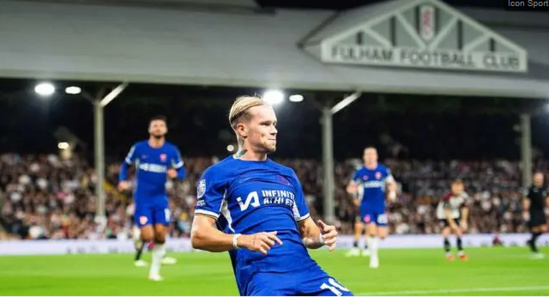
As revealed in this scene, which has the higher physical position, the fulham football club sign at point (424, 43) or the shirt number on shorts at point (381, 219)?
the fulham football club sign at point (424, 43)

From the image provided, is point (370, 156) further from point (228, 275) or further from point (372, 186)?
point (228, 275)

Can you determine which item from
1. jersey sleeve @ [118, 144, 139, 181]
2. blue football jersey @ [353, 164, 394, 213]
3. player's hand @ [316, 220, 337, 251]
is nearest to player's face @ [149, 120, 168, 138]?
jersey sleeve @ [118, 144, 139, 181]

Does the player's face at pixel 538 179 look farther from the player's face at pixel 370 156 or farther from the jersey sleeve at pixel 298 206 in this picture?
the jersey sleeve at pixel 298 206

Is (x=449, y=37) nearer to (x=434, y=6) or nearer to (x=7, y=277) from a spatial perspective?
(x=434, y=6)

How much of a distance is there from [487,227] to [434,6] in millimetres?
8477

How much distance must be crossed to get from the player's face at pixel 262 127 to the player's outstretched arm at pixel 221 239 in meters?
0.56

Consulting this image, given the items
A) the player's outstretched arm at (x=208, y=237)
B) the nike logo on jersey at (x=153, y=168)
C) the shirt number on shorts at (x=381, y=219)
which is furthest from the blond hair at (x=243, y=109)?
the shirt number on shorts at (x=381, y=219)

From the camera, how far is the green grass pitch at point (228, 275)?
51.2ft

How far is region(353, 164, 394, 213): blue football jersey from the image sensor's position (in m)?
22.8

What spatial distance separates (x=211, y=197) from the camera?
21.7 ft

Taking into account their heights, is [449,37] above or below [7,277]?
above

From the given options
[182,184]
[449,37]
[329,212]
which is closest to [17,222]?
[182,184]

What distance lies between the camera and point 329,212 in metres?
34.6

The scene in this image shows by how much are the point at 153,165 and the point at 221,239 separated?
12707mm
